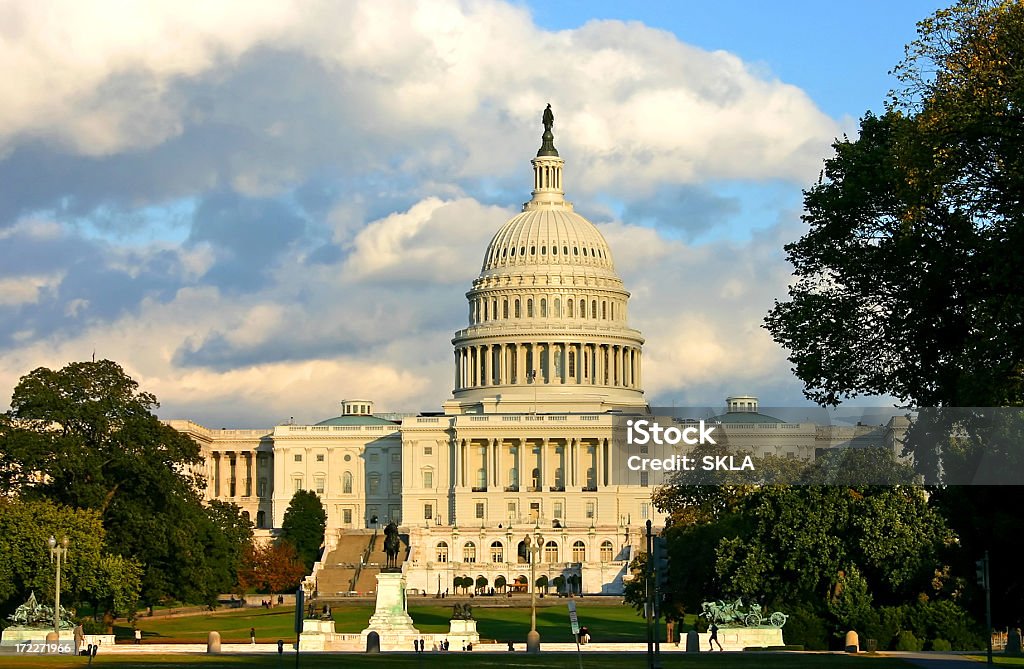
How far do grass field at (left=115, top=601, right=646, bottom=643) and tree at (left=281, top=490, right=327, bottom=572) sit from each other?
133ft

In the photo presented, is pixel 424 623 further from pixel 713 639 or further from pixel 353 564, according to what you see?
pixel 353 564

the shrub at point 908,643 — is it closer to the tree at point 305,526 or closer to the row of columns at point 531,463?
the tree at point 305,526

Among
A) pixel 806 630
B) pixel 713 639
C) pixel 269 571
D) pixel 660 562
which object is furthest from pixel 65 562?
pixel 269 571

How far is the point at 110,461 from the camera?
89875mm

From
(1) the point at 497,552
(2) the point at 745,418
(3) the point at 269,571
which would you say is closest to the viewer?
(3) the point at 269,571

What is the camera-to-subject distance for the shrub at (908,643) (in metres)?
70.2

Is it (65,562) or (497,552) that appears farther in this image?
(497,552)

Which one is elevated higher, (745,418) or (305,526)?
(745,418)

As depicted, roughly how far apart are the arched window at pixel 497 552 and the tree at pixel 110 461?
8469cm

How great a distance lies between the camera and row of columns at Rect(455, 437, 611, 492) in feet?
627

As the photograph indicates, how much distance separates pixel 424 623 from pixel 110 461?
29.2 metres

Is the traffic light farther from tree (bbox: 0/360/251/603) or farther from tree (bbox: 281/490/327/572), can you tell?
tree (bbox: 281/490/327/572)

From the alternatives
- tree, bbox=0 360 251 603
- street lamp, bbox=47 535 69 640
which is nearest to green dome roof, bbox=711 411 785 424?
tree, bbox=0 360 251 603

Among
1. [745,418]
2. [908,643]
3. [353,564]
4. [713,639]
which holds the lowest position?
[908,643]
